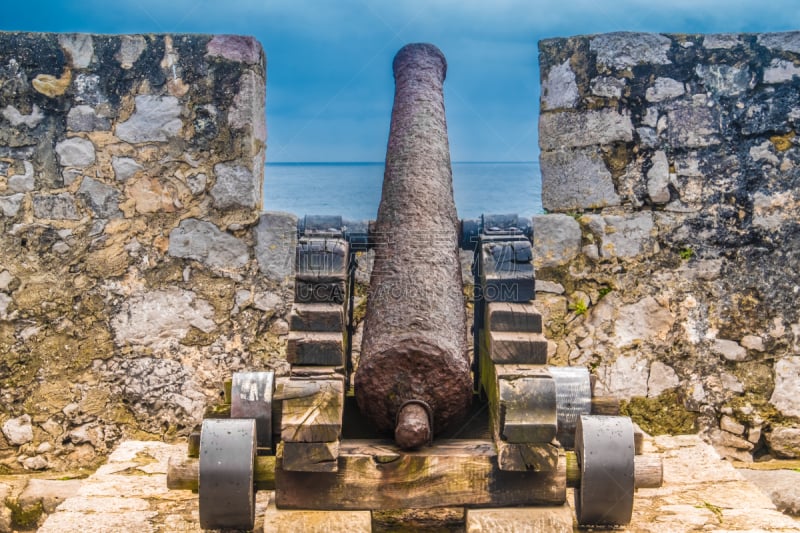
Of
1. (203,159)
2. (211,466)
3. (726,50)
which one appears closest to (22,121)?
(203,159)

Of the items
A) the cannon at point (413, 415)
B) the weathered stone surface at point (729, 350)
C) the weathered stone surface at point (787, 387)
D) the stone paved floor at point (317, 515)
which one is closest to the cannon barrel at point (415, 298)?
the cannon at point (413, 415)

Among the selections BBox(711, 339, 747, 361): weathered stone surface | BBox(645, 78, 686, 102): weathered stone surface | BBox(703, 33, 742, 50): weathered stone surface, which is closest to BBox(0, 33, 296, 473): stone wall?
BBox(645, 78, 686, 102): weathered stone surface

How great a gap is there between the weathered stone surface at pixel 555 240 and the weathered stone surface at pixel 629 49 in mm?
879

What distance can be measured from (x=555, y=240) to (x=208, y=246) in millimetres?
1840

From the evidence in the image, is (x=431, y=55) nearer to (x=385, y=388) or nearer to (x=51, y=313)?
(x=385, y=388)

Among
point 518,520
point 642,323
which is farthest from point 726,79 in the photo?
point 518,520

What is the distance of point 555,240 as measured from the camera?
3.84 meters

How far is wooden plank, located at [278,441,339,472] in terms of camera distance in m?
2.15

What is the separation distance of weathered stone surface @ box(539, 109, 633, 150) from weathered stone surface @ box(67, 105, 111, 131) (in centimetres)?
239

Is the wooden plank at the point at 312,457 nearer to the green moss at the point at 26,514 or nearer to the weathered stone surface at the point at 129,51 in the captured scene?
the green moss at the point at 26,514

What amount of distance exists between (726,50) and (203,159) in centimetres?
282

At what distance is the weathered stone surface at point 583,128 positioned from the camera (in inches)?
151

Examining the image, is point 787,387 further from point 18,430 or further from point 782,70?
point 18,430

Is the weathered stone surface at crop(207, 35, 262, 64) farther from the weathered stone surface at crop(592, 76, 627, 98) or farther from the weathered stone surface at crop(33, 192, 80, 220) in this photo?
the weathered stone surface at crop(592, 76, 627, 98)
